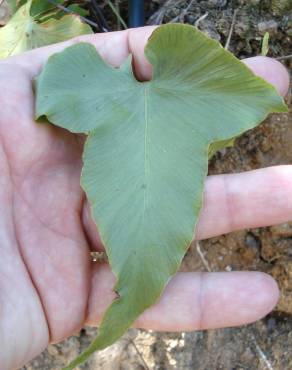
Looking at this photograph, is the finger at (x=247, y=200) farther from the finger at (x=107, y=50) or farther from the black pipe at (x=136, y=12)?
the black pipe at (x=136, y=12)

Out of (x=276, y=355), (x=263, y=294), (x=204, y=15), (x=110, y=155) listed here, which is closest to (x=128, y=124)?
(x=110, y=155)

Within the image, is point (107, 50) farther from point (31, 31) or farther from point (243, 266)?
point (243, 266)

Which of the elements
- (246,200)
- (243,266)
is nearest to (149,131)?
(246,200)

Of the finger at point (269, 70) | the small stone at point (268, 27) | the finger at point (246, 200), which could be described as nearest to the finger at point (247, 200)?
the finger at point (246, 200)

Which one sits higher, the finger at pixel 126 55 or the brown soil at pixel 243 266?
the finger at pixel 126 55

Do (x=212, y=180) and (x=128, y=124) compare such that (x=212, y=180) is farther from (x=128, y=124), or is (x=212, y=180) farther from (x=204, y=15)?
(x=204, y=15)

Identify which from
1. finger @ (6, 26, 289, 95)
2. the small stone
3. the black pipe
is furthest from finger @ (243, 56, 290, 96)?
the black pipe
